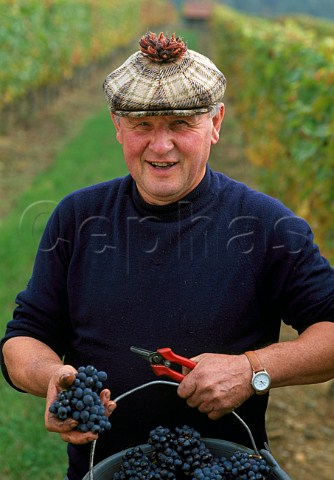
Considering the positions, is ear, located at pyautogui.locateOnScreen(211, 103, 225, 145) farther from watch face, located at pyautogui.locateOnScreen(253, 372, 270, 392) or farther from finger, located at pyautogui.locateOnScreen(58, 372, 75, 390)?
finger, located at pyautogui.locateOnScreen(58, 372, 75, 390)

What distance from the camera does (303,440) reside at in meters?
4.18

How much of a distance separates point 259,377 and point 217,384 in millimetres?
128

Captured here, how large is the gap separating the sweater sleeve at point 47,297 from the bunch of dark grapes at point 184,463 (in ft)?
1.68

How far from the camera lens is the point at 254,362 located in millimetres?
1908

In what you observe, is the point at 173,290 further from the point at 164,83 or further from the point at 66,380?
the point at 164,83

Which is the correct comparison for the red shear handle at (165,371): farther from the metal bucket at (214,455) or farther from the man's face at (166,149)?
the man's face at (166,149)

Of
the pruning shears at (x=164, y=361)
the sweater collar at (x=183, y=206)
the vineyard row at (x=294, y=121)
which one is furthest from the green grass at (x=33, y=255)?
the vineyard row at (x=294, y=121)

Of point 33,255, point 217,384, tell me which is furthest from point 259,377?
point 33,255

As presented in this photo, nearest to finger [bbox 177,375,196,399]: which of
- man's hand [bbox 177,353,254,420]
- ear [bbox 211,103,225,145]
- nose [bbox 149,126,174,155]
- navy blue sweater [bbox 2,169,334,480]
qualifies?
man's hand [bbox 177,353,254,420]

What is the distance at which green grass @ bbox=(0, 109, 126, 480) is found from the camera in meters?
3.79

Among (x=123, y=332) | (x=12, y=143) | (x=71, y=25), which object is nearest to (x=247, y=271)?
(x=123, y=332)

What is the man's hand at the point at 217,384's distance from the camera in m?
1.84

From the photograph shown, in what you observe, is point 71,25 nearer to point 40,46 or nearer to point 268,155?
point 40,46

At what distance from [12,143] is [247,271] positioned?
10.9 metres
